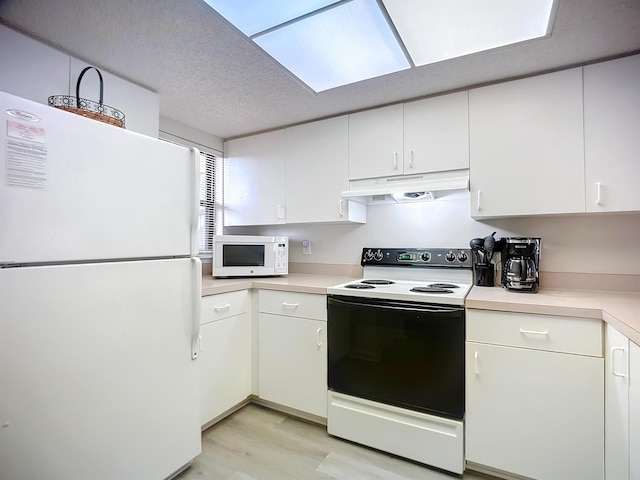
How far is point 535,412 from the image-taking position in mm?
1443

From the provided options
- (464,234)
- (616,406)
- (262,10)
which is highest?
(262,10)

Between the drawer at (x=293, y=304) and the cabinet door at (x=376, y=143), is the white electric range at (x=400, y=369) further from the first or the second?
the cabinet door at (x=376, y=143)

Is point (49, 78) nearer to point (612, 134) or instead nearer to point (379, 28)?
point (379, 28)

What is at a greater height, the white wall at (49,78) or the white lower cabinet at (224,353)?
the white wall at (49,78)

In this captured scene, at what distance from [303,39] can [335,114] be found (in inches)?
34.9

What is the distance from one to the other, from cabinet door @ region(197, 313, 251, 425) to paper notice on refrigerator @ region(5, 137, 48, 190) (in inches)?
44.2

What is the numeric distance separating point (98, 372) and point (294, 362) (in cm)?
113

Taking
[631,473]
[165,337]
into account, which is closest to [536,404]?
[631,473]

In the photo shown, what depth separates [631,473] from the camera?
1.15 m

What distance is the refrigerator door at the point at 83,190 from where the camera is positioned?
0.98 metres

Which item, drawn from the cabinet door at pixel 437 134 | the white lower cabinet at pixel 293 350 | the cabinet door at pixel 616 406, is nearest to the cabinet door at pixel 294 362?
the white lower cabinet at pixel 293 350

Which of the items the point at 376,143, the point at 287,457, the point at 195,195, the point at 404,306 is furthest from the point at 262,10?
the point at 287,457

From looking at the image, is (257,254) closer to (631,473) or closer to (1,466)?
(1,466)

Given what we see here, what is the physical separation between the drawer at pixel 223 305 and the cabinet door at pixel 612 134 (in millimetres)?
2077
